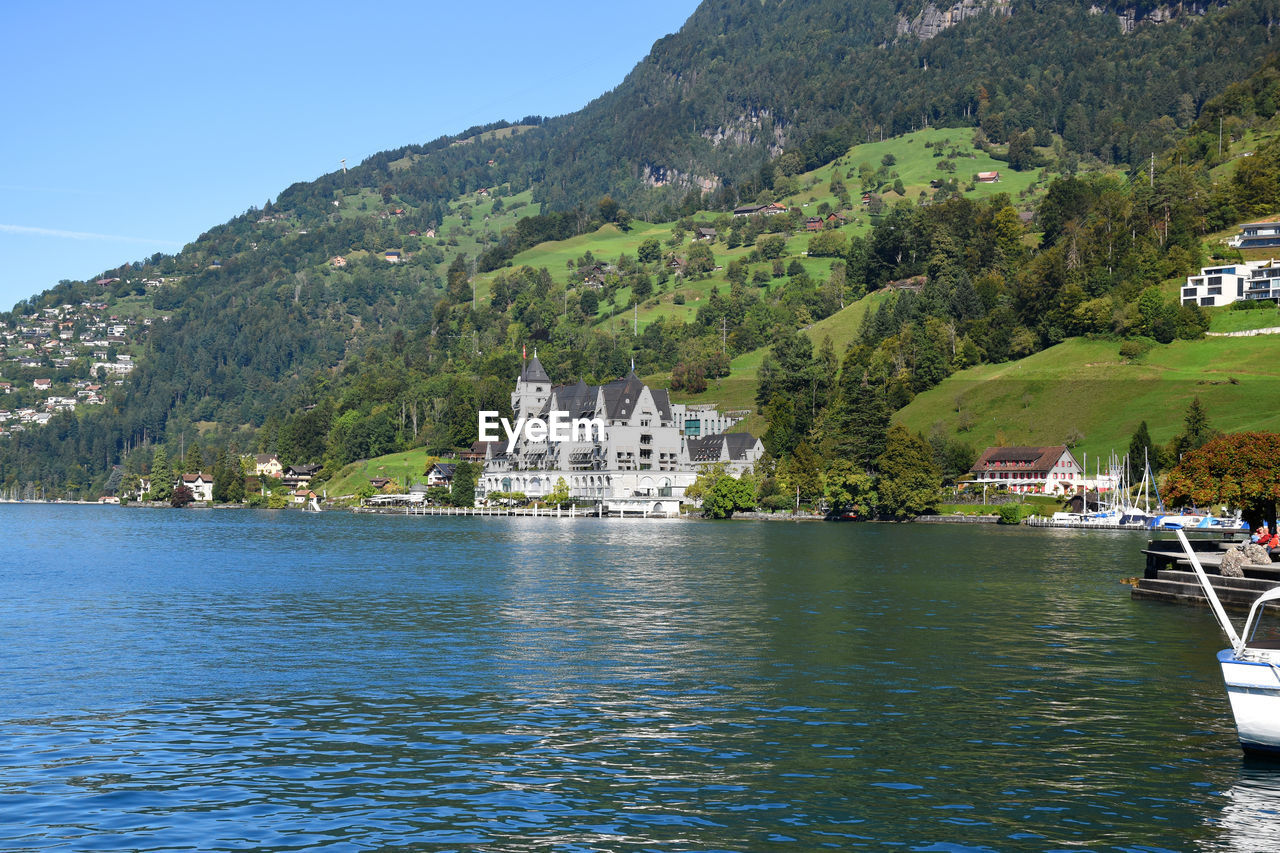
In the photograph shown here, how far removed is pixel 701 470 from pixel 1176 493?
118m

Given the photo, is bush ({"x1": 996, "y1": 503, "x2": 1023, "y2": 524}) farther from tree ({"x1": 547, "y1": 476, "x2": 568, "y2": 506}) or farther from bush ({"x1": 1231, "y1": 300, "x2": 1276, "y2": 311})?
tree ({"x1": 547, "y1": 476, "x2": 568, "y2": 506})

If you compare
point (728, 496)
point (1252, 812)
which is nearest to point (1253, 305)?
point (728, 496)

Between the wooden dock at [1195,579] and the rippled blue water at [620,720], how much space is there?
210 centimetres

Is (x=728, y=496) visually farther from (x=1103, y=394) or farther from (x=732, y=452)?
(x=1103, y=394)

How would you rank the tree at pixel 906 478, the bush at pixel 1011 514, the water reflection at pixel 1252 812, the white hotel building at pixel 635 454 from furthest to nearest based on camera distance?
the white hotel building at pixel 635 454
the tree at pixel 906 478
the bush at pixel 1011 514
the water reflection at pixel 1252 812

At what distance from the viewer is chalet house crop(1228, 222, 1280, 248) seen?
616ft

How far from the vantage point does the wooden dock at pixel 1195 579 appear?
5119 cm

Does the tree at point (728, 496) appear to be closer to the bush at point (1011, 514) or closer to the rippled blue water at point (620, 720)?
the bush at point (1011, 514)

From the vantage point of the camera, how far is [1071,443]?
154 metres

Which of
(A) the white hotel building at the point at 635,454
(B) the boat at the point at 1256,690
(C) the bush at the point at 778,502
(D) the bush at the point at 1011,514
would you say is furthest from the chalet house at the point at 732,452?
(B) the boat at the point at 1256,690

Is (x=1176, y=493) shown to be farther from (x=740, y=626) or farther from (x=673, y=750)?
(x=673, y=750)

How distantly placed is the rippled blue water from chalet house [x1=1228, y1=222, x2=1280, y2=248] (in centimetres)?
15202

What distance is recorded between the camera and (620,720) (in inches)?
1164

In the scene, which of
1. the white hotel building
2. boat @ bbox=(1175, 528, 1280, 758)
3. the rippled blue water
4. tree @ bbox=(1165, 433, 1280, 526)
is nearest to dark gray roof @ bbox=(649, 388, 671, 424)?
the white hotel building
